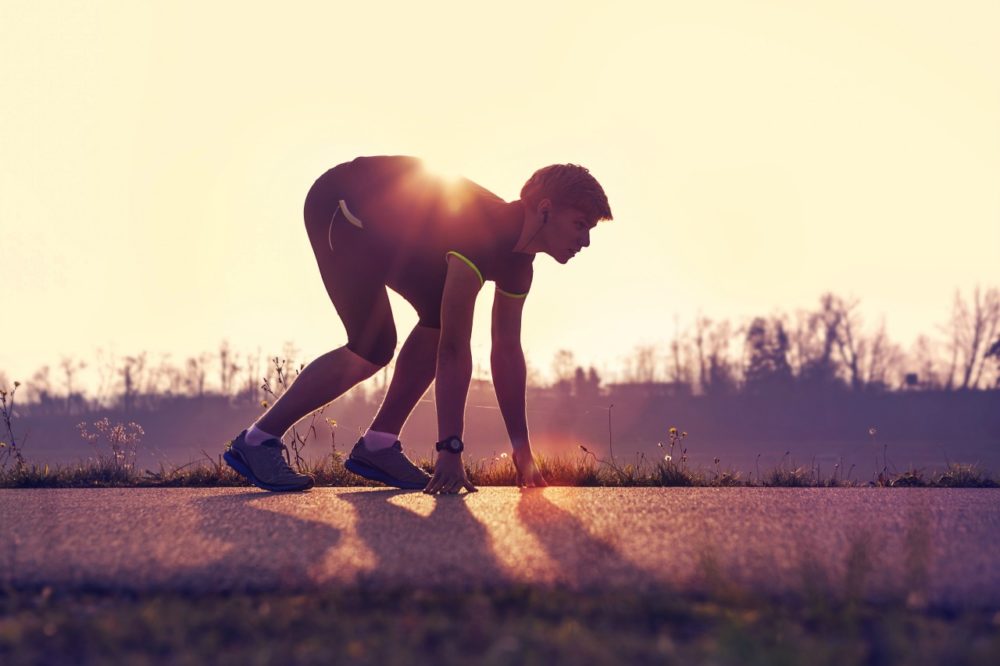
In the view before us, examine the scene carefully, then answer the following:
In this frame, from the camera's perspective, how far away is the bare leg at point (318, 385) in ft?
14.0

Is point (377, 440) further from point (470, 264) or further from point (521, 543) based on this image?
point (521, 543)

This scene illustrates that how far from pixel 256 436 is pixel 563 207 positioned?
1.74m

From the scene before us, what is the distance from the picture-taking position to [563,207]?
417 cm

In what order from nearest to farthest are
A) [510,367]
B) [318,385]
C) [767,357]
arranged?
1. [318,385]
2. [510,367]
3. [767,357]

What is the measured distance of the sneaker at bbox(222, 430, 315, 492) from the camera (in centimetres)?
427

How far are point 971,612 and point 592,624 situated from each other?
2.67ft

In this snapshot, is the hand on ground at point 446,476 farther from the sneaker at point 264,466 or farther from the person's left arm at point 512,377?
the sneaker at point 264,466

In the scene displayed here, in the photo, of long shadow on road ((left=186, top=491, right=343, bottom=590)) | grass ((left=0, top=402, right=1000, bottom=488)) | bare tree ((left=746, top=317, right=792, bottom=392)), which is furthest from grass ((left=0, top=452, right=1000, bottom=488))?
bare tree ((left=746, top=317, right=792, bottom=392))

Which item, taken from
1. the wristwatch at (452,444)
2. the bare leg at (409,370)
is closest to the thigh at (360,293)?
the bare leg at (409,370)

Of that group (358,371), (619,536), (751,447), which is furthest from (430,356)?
(751,447)

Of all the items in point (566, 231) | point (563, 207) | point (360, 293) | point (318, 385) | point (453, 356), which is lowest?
point (318, 385)

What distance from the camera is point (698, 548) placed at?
7.93 feet

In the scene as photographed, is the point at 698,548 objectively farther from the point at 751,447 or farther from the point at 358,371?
the point at 751,447

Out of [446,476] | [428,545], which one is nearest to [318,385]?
[446,476]
